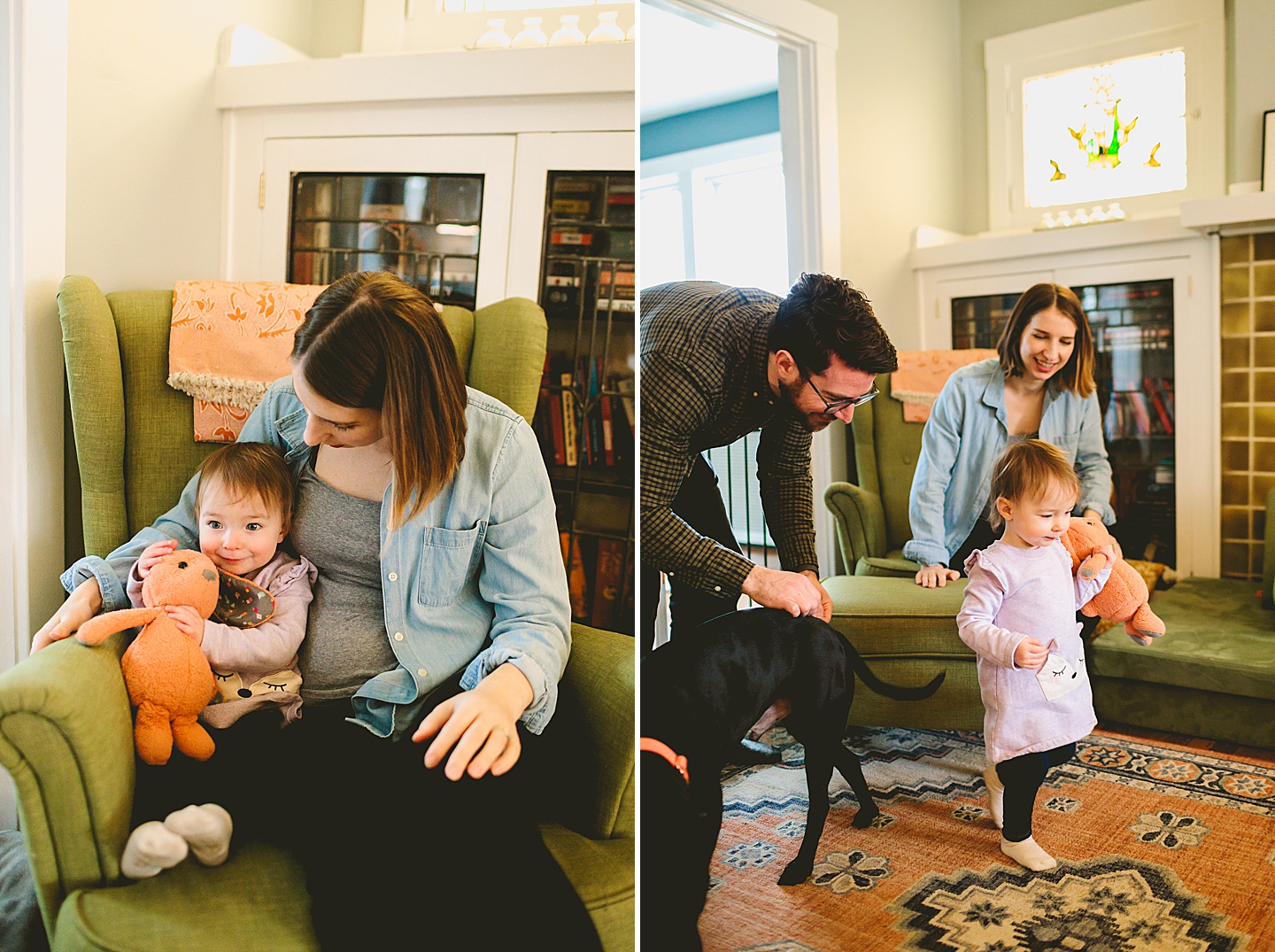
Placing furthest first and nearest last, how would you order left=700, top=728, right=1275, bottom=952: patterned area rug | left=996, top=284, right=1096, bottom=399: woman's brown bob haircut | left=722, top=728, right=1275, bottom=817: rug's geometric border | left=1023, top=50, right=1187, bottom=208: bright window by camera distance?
left=1023, top=50, right=1187, bottom=208: bright window → left=996, top=284, right=1096, bottom=399: woman's brown bob haircut → left=722, top=728, right=1275, bottom=817: rug's geometric border → left=700, top=728, right=1275, bottom=952: patterned area rug

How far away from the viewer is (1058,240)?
5.38 feet

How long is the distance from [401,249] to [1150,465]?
180 cm

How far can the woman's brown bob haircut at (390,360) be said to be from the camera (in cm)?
63

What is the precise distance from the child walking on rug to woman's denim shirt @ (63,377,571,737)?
62 centimetres

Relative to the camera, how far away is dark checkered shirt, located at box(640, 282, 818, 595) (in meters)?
0.73

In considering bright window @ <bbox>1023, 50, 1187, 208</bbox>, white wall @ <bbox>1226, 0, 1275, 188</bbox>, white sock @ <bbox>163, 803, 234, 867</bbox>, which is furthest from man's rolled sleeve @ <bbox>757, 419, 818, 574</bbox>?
white wall @ <bbox>1226, 0, 1275, 188</bbox>

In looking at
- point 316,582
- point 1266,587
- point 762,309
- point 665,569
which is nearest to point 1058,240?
point 1266,587

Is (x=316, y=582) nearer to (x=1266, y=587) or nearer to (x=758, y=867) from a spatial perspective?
(x=758, y=867)

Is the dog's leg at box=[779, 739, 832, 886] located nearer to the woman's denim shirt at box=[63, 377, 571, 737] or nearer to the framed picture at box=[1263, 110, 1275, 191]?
the woman's denim shirt at box=[63, 377, 571, 737]

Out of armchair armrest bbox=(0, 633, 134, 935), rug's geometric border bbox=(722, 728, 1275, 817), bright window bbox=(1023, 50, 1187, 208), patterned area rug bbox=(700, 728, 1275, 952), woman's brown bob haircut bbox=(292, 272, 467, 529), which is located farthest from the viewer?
bright window bbox=(1023, 50, 1187, 208)

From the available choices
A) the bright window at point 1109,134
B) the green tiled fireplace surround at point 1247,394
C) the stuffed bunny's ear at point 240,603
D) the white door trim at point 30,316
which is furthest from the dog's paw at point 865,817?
the green tiled fireplace surround at point 1247,394

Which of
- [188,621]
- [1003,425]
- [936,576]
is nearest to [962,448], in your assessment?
[1003,425]

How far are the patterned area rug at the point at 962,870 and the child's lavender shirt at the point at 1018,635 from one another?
0.17 feet

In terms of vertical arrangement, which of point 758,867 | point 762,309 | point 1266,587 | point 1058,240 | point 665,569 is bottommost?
point 758,867
